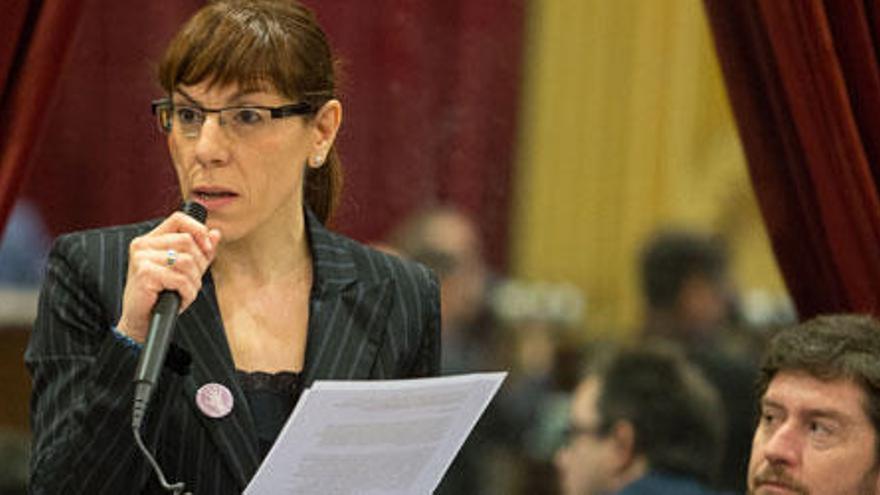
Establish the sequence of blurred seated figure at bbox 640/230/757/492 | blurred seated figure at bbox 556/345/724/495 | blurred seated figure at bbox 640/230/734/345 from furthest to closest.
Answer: blurred seated figure at bbox 640/230/734/345 → blurred seated figure at bbox 640/230/757/492 → blurred seated figure at bbox 556/345/724/495

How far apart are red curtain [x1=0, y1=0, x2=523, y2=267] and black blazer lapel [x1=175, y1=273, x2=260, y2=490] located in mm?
1403

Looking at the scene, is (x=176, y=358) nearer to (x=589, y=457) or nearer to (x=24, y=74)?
(x=24, y=74)

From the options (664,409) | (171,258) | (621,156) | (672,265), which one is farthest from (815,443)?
(621,156)

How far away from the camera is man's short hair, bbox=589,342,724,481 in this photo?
311 centimetres

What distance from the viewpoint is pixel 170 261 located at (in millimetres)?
1702

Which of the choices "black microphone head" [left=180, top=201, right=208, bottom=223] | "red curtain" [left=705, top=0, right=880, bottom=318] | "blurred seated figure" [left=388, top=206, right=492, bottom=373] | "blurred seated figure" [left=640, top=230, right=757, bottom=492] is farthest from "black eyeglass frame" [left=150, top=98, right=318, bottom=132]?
"blurred seated figure" [left=640, top=230, right=757, bottom=492]

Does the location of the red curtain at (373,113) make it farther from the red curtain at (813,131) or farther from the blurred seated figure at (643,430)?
the red curtain at (813,131)

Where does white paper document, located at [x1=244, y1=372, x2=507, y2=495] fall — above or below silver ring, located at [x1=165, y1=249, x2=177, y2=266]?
below

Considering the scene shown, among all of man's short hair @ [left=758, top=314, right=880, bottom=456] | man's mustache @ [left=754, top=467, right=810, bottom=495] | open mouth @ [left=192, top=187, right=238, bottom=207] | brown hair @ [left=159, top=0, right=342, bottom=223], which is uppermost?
brown hair @ [left=159, top=0, right=342, bottom=223]

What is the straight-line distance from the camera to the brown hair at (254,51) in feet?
6.19

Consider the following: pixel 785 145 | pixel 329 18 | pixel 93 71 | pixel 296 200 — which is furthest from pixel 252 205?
pixel 93 71

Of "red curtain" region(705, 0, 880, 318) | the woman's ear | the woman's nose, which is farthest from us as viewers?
"red curtain" region(705, 0, 880, 318)

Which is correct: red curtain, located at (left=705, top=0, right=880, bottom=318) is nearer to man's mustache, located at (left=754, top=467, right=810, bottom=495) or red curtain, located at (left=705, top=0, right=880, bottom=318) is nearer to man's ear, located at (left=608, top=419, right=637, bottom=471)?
man's mustache, located at (left=754, top=467, right=810, bottom=495)

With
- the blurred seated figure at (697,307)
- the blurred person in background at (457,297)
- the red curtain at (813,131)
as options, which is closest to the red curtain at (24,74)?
the red curtain at (813,131)
